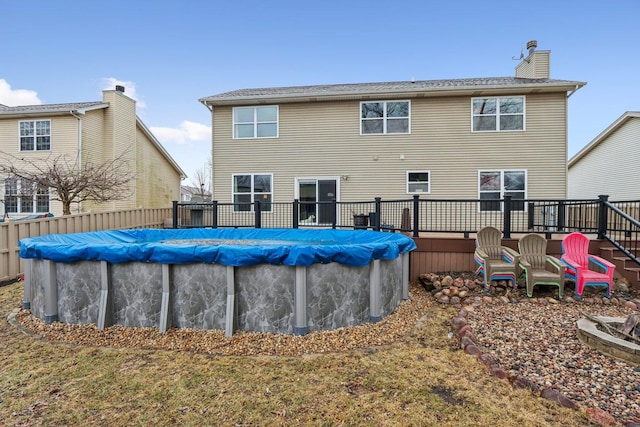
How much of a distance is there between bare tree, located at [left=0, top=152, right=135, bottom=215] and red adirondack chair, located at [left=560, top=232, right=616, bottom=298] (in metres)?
13.2

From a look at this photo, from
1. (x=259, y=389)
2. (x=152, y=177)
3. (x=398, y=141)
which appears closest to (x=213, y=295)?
(x=259, y=389)

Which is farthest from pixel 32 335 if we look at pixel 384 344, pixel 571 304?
pixel 571 304

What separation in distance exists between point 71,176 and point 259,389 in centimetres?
1172

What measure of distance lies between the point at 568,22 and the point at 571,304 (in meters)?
12.6

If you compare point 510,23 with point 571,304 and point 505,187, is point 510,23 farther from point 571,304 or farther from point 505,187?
point 571,304

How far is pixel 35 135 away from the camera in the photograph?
13.6 m

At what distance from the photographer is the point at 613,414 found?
2326 millimetres

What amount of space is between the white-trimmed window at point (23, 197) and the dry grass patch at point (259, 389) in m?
12.2

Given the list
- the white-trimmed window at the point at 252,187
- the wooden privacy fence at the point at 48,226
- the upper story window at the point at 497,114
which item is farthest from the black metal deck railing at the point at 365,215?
the upper story window at the point at 497,114

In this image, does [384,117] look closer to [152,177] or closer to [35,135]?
[152,177]

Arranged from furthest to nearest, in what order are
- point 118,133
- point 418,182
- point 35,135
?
1. point 118,133
2. point 35,135
3. point 418,182

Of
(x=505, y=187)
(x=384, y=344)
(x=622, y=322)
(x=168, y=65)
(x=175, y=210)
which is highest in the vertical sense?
(x=168, y=65)

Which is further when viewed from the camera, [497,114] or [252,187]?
[252,187]

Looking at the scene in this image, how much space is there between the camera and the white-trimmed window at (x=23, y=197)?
12.4 meters
